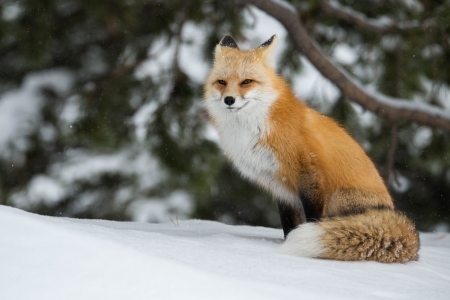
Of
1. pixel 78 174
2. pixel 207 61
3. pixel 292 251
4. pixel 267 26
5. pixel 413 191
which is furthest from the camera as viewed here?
pixel 267 26

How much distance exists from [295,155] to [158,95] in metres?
2.91

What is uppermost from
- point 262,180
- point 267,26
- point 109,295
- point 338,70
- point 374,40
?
point 267,26

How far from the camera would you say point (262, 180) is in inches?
143

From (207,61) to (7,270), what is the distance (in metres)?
4.68

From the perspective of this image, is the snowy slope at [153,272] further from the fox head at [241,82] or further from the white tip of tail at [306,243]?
the fox head at [241,82]

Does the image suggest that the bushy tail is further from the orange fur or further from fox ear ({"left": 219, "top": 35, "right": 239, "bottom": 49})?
fox ear ({"left": 219, "top": 35, "right": 239, "bottom": 49})

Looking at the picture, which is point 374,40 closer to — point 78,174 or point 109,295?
point 78,174

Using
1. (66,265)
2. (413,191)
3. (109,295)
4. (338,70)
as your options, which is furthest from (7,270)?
(413,191)

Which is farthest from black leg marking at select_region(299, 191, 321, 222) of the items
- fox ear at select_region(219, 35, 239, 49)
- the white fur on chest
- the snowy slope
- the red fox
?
fox ear at select_region(219, 35, 239, 49)

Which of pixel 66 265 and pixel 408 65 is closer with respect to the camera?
pixel 66 265

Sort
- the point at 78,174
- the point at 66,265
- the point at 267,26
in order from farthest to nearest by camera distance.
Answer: the point at 267,26, the point at 78,174, the point at 66,265

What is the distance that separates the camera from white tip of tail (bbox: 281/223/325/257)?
2828 millimetres

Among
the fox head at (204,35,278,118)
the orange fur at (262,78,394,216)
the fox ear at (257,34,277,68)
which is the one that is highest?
the fox ear at (257,34,277,68)

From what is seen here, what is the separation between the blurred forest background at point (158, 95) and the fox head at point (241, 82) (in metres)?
1.79
